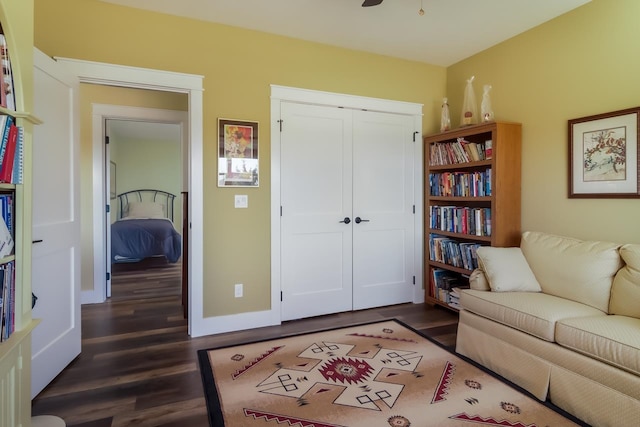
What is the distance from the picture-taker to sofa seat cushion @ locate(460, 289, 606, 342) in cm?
204

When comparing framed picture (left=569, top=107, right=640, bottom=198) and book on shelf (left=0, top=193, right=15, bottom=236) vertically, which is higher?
framed picture (left=569, top=107, right=640, bottom=198)

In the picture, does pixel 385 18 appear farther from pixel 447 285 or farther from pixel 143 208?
pixel 143 208

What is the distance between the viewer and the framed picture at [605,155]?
2.37m

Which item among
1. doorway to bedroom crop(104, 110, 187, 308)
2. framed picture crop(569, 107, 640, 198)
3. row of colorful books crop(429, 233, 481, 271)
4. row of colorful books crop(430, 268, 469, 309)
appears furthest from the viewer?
doorway to bedroom crop(104, 110, 187, 308)

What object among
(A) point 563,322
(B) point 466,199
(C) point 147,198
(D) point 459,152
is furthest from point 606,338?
(C) point 147,198

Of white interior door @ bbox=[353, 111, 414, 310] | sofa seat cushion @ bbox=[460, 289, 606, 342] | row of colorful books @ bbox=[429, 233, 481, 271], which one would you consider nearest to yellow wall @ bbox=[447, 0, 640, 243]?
row of colorful books @ bbox=[429, 233, 481, 271]

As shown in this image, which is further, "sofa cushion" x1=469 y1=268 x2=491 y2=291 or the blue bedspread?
the blue bedspread

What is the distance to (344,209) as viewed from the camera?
3.52m

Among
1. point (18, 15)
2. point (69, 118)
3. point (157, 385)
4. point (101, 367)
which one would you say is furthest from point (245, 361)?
point (18, 15)

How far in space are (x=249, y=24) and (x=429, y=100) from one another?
6.75 ft

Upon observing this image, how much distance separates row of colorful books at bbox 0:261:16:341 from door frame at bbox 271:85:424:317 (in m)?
1.97

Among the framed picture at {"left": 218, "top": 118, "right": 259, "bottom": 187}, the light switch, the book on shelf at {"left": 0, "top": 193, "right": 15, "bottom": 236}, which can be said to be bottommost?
the book on shelf at {"left": 0, "top": 193, "right": 15, "bottom": 236}

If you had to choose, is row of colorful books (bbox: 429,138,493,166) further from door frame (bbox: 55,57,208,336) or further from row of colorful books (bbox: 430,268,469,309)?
door frame (bbox: 55,57,208,336)

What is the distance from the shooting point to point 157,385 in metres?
2.19
